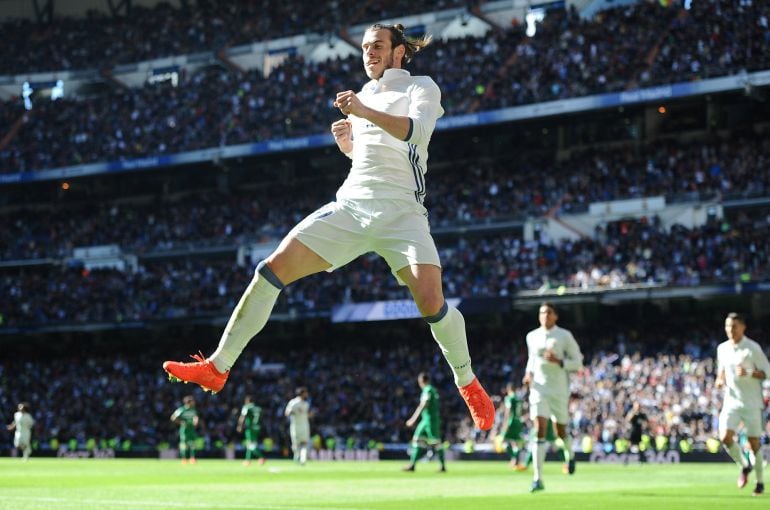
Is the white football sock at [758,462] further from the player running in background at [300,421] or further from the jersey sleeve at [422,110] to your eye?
the player running in background at [300,421]

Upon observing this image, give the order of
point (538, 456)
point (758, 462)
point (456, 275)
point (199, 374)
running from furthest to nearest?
1. point (456, 275)
2. point (538, 456)
3. point (758, 462)
4. point (199, 374)

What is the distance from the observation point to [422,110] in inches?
330

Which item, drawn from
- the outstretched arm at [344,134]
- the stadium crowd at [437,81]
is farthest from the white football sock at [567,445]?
the stadium crowd at [437,81]

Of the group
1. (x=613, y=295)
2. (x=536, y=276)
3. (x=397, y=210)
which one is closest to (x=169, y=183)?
(x=536, y=276)

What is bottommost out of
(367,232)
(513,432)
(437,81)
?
(513,432)

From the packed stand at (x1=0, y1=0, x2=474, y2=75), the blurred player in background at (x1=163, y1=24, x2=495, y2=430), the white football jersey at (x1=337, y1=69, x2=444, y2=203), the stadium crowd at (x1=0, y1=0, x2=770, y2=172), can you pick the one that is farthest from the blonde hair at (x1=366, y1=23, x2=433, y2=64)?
the packed stand at (x1=0, y1=0, x2=474, y2=75)

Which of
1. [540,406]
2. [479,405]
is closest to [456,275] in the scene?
[540,406]

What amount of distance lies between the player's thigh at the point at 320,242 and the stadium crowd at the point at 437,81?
3958 cm

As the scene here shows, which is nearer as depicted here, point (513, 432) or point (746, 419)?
point (746, 419)

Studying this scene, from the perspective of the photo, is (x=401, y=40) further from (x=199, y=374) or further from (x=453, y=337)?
(x=199, y=374)

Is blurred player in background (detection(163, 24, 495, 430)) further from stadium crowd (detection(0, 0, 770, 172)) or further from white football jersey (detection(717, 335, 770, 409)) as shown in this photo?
stadium crowd (detection(0, 0, 770, 172))

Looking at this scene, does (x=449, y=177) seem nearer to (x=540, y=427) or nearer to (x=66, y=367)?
(x=66, y=367)

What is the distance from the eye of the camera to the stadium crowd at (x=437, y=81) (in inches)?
1842

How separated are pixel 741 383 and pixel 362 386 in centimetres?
3135
